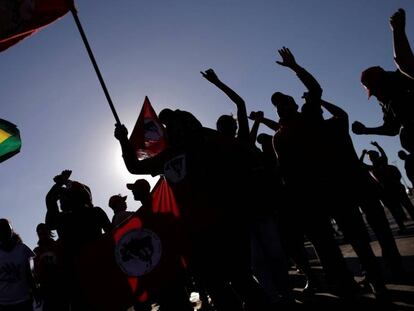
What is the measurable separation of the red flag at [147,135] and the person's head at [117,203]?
47.7 inches

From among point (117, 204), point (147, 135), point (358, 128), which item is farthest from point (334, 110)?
point (117, 204)

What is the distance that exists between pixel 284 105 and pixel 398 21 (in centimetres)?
140

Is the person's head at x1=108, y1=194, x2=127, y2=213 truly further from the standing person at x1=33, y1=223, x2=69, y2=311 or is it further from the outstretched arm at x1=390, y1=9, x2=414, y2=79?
the outstretched arm at x1=390, y1=9, x2=414, y2=79

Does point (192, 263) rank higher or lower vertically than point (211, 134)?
lower

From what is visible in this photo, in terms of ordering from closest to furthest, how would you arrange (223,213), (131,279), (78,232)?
(223,213), (131,279), (78,232)

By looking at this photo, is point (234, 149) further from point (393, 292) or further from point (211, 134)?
point (393, 292)

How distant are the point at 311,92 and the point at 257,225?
1481mm

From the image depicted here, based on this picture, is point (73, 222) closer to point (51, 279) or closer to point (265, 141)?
point (51, 279)

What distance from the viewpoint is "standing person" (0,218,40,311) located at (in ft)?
17.6

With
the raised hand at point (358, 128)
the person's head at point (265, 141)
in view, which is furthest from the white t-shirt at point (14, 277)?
the raised hand at point (358, 128)

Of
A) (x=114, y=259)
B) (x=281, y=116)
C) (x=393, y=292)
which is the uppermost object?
(x=281, y=116)

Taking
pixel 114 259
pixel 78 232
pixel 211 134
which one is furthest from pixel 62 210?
pixel 211 134

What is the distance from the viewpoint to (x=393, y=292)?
3.40 metres

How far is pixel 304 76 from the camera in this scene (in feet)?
12.3
